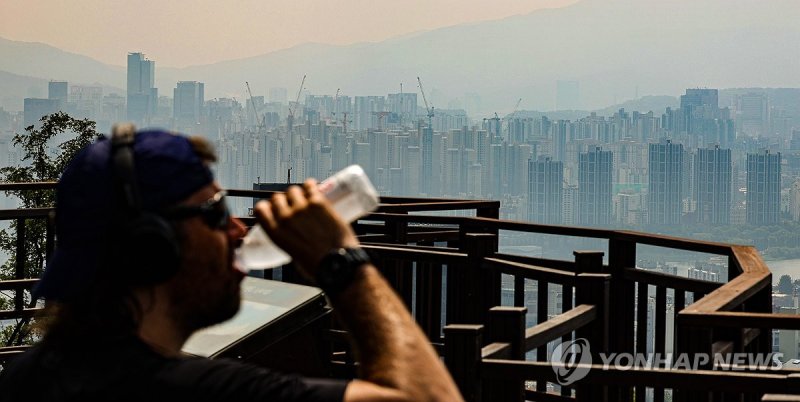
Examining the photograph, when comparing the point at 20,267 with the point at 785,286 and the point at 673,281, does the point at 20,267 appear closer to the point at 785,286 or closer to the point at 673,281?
the point at 673,281

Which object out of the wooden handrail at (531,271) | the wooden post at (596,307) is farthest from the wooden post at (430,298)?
the wooden post at (596,307)

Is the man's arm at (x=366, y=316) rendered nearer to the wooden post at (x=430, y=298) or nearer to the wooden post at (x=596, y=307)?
the wooden post at (x=596, y=307)

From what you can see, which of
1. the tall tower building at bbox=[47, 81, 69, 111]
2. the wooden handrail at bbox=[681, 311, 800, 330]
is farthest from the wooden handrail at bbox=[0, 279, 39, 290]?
the tall tower building at bbox=[47, 81, 69, 111]

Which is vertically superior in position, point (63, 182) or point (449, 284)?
point (63, 182)

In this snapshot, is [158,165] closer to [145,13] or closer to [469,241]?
[469,241]

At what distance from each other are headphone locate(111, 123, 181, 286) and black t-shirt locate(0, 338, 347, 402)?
0.11 m

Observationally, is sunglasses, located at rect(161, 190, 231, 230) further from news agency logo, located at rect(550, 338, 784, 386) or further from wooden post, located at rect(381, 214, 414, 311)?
wooden post, located at rect(381, 214, 414, 311)

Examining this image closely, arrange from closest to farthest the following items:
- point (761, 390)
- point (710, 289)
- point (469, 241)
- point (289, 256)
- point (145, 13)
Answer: point (289, 256)
point (761, 390)
point (710, 289)
point (469, 241)
point (145, 13)

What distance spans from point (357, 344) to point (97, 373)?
0.36 metres

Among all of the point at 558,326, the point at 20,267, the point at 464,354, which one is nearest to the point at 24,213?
the point at 20,267

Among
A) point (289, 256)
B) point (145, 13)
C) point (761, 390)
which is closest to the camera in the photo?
point (289, 256)

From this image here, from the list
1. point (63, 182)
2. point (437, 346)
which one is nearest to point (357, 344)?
point (63, 182)

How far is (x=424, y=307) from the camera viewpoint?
7.46 m

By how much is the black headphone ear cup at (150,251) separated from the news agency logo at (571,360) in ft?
7.38
